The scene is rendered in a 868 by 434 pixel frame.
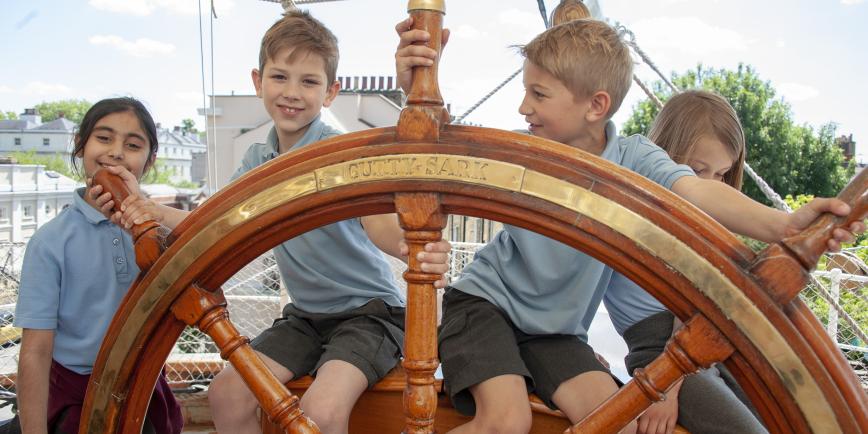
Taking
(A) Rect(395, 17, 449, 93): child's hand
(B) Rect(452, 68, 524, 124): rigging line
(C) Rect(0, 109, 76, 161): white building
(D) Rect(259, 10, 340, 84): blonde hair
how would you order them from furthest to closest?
(C) Rect(0, 109, 76, 161): white building
(B) Rect(452, 68, 524, 124): rigging line
(D) Rect(259, 10, 340, 84): blonde hair
(A) Rect(395, 17, 449, 93): child's hand

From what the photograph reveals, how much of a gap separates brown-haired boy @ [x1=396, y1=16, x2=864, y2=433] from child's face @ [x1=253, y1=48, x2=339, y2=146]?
21.6 inches

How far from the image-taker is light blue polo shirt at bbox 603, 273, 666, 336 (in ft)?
5.09

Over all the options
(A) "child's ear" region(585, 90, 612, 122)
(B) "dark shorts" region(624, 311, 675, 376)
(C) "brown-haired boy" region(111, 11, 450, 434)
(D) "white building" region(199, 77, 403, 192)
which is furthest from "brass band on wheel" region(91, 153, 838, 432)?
(D) "white building" region(199, 77, 403, 192)

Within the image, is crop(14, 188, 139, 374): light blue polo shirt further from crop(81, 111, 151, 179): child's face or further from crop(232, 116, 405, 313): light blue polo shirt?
crop(232, 116, 405, 313): light blue polo shirt

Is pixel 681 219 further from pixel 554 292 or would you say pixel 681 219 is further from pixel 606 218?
pixel 554 292

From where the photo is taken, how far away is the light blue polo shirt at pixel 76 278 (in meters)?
1.47

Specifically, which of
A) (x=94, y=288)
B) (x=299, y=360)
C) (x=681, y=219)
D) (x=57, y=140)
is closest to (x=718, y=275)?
(x=681, y=219)

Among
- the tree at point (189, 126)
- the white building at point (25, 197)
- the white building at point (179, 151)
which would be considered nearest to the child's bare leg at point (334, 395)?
the white building at point (25, 197)

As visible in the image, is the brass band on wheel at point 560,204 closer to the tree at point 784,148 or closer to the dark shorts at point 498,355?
the dark shorts at point 498,355

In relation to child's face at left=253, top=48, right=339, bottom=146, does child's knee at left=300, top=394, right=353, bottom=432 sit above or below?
below

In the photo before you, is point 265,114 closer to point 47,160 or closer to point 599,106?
point 599,106

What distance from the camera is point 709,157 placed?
1.75 meters

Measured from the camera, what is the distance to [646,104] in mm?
27031

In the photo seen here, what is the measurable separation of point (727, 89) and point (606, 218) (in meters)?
28.6
